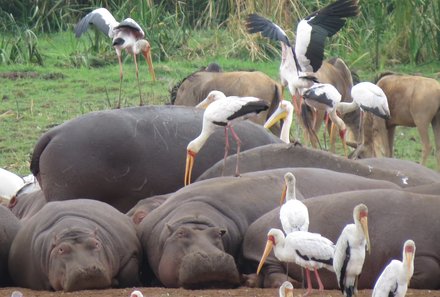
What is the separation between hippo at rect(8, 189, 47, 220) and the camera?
10320mm

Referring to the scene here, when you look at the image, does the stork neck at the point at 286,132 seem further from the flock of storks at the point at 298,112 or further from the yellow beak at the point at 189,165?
the yellow beak at the point at 189,165

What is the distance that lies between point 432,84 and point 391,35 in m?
2.99

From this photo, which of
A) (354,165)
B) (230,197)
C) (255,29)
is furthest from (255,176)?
(255,29)

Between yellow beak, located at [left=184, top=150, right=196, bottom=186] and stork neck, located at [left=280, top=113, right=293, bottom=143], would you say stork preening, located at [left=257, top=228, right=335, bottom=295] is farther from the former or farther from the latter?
stork neck, located at [left=280, top=113, right=293, bottom=143]

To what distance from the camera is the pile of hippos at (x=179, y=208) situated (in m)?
8.05

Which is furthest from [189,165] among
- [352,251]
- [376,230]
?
[352,251]

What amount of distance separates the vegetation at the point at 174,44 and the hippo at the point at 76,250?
7247 mm

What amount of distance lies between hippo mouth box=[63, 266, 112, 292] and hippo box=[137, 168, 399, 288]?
38 cm

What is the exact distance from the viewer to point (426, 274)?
7910 mm

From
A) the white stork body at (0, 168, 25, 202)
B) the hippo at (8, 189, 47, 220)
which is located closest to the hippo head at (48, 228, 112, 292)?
the hippo at (8, 189, 47, 220)

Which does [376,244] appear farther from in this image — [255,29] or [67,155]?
[255,29]

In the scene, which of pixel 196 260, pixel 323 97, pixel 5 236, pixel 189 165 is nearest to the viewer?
pixel 196 260

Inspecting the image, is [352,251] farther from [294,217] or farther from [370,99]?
[370,99]

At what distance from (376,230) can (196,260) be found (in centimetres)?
93
